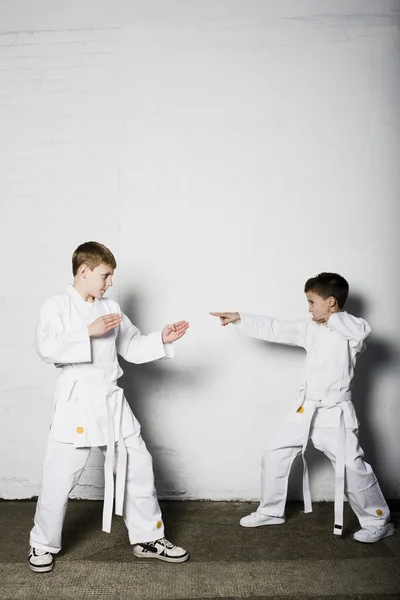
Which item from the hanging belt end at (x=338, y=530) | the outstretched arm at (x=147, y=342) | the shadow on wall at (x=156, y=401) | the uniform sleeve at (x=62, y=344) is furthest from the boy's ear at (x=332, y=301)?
the uniform sleeve at (x=62, y=344)

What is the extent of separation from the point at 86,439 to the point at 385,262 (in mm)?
1823

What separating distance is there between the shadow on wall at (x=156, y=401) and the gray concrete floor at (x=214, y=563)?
213mm

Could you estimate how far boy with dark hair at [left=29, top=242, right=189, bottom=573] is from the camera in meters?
2.49

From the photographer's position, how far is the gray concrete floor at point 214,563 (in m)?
2.32

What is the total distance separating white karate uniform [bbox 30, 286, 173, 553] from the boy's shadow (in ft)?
3.39

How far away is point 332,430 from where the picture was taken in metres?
2.85

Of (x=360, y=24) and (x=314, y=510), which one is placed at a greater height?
(x=360, y=24)

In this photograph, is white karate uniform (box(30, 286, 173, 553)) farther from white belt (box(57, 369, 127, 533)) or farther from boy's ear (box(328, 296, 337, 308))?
boy's ear (box(328, 296, 337, 308))

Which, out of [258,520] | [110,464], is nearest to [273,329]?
[258,520]

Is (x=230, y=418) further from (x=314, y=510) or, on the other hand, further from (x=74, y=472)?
(x=74, y=472)

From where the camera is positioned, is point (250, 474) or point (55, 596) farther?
point (250, 474)

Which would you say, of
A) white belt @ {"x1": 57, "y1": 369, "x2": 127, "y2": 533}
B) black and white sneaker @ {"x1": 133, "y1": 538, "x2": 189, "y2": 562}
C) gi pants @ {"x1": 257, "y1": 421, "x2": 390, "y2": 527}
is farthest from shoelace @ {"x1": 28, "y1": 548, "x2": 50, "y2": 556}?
gi pants @ {"x1": 257, "y1": 421, "x2": 390, "y2": 527}

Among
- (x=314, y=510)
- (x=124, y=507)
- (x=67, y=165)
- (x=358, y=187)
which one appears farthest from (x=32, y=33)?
(x=314, y=510)

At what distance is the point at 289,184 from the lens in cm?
329
